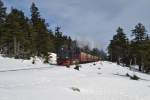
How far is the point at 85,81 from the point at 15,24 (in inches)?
1904

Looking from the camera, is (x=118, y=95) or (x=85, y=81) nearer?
(x=118, y=95)

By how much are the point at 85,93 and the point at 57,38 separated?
3929 inches

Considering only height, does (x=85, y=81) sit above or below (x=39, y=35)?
below

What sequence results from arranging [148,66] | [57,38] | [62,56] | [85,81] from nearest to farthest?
1. [85,81]
2. [62,56]
3. [148,66]
4. [57,38]

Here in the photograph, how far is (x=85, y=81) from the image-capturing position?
30109 mm

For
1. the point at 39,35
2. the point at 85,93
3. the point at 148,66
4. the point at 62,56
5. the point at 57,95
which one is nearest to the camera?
the point at 57,95

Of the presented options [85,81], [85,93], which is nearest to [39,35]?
[85,81]

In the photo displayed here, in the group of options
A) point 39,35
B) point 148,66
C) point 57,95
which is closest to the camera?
point 57,95

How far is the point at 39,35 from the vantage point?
86812 mm

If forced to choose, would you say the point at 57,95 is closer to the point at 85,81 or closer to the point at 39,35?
the point at 85,81

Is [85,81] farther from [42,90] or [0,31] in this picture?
[0,31]

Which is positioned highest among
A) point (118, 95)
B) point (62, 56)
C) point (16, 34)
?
point (16, 34)

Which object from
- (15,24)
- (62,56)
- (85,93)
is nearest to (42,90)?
(85,93)

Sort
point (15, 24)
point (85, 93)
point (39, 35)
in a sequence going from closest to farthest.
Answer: point (85, 93)
point (15, 24)
point (39, 35)
